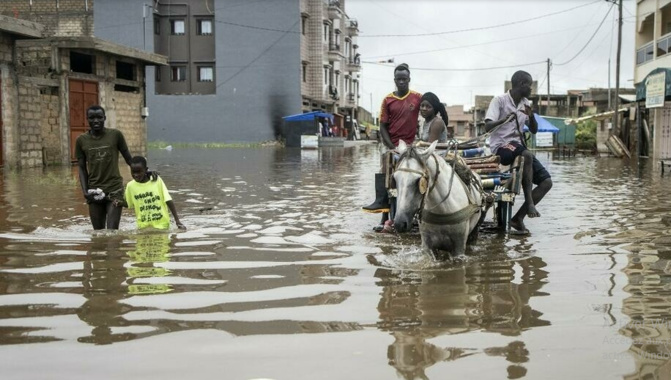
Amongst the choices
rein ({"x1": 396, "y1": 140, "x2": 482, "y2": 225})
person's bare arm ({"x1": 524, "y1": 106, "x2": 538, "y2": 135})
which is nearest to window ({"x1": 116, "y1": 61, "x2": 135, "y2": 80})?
person's bare arm ({"x1": 524, "y1": 106, "x2": 538, "y2": 135})

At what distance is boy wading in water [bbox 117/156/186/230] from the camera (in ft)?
25.6

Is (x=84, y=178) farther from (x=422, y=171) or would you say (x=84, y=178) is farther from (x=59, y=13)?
(x=59, y=13)

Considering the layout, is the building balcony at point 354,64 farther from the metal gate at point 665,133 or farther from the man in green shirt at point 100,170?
the man in green shirt at point 100,170

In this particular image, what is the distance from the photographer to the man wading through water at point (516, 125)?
7977mm

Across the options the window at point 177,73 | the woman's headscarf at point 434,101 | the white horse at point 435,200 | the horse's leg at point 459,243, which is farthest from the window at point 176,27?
the horse's leg at point 459,243

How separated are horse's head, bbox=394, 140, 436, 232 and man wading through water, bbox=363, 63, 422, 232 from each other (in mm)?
2625

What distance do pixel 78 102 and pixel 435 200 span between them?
2088 cm

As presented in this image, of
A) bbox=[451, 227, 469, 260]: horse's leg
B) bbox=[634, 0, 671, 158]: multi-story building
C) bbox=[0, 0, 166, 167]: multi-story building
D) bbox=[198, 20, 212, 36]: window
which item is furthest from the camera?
bbox=[198, 20, 212, 36]: window

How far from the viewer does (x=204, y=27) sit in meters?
49.8

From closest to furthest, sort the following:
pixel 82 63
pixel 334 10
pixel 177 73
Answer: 1. pixel 82 63
2. pixel 177 73
3. pixel 334 10

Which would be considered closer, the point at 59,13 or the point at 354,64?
the point at 59,13

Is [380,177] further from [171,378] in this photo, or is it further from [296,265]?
[171,378]

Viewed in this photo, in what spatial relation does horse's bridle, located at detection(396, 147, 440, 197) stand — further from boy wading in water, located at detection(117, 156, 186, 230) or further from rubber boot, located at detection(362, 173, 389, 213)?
boy wading in water, located at detection(117, 156, 186, 230)

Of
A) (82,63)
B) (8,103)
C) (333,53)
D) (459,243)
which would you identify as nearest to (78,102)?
(82,63)
